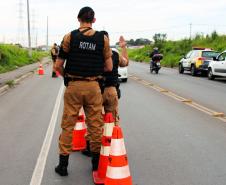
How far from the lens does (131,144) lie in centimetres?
773

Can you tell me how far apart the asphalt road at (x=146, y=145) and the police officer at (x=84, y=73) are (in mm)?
557

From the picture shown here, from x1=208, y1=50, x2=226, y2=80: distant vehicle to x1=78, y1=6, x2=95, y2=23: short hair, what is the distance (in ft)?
58.9

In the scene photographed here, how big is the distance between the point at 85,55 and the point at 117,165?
4.90 ft

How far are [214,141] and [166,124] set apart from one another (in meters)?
1.86

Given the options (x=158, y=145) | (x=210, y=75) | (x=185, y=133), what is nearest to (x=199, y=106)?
(x=185, y=133)

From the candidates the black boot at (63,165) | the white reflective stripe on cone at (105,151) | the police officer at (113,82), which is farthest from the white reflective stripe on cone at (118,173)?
the police officer at (113,82)

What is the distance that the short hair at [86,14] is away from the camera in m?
5.62

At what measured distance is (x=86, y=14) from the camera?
222 inches

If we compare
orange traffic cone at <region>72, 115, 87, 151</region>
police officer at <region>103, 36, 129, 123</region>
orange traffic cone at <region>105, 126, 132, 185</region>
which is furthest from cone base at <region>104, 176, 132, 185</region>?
orange traffic cone at <region>72, 115, 87, 151</region>

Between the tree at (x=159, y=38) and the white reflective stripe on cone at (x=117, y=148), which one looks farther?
the tree at (x=159, y=38)

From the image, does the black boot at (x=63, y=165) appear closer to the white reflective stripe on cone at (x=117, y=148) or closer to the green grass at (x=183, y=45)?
the white reflective stripe on cone at (x=117, y=148)

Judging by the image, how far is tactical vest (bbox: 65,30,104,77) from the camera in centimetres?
556

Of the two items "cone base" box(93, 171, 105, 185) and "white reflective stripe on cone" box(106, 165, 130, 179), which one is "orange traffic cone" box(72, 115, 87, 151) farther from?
"white reflective stripe on cone" box(106, 165, 130, 179)

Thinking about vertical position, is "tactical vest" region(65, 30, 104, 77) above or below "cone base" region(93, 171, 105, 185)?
above
